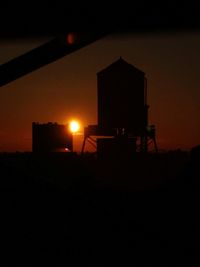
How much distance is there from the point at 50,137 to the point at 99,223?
20654 mm

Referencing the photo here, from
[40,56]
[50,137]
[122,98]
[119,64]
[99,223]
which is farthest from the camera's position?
[119,64]

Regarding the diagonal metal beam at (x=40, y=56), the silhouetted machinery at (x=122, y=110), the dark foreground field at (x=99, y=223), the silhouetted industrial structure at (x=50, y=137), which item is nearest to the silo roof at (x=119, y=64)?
the silhouetted machinery at (x=122, y=110)

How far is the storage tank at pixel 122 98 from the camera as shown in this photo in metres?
23.4

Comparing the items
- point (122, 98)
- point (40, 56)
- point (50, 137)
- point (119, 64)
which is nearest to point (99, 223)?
point (40, 56)

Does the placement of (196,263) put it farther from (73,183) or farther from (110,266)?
(73,183)

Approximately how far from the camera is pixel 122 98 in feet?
76.5

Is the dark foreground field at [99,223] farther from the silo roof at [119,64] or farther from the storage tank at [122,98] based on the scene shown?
the silo roof at [119,64]

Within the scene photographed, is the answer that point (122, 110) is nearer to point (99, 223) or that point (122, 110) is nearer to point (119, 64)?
point (119, 64)

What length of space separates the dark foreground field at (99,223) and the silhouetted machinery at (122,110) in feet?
68.6

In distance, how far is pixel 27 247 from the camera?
81.7 inches

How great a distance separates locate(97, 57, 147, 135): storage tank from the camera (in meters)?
23.4

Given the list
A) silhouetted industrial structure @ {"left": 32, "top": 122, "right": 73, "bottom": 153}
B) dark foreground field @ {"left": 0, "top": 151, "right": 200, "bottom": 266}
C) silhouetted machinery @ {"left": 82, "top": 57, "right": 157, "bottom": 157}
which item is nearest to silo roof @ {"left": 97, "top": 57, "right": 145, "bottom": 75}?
silhouetted machinery @ {"left": 82, "top": 57, "right": 157, "bottom": 157}

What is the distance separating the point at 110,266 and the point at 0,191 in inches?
27.4

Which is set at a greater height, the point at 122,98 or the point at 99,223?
the point at 122,98
